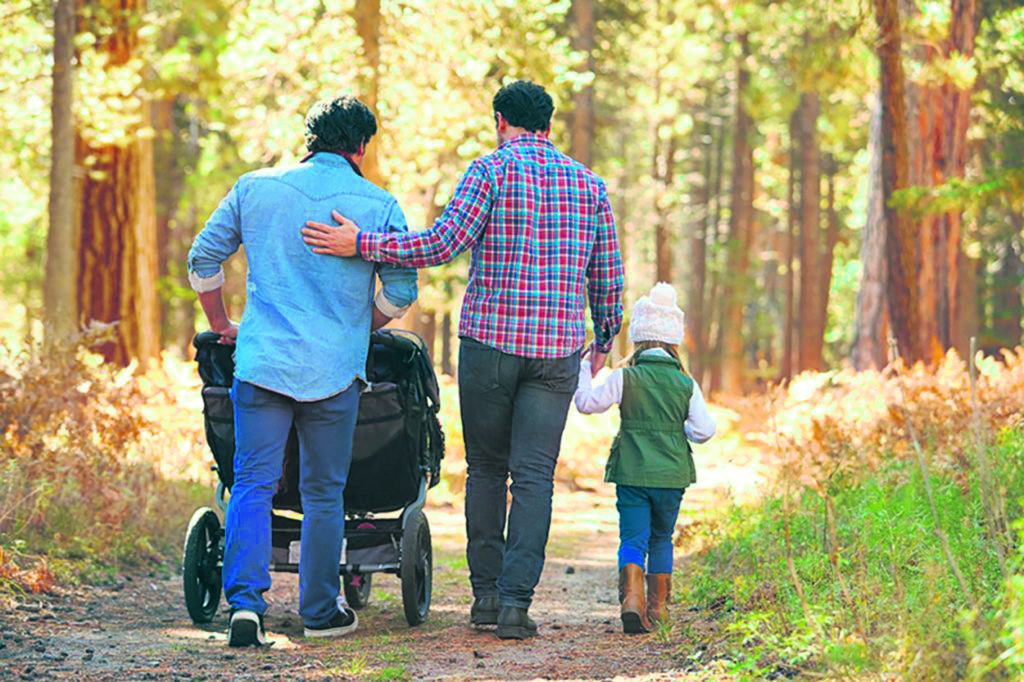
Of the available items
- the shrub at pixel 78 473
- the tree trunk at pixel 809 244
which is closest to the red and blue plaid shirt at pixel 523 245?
the shrub at pixel 78 473

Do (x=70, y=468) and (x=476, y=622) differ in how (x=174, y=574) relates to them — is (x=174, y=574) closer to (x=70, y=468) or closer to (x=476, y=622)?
(x=70, y=468)

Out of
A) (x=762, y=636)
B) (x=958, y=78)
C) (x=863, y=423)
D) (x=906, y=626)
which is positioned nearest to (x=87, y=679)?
(x=762, y=636)

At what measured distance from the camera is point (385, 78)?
51.8 feet

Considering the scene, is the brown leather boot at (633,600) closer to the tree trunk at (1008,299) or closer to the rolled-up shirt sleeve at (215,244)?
the rolled-up shirt sleeve at (215,244)

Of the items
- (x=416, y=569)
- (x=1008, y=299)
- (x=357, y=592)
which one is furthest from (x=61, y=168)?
(x=1008, y=299)

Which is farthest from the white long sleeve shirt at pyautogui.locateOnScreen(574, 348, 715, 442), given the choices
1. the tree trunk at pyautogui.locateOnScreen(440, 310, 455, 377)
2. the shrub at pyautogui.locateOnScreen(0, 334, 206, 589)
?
the tree trunk at pyautogui.locateOnScreen(440, 310, 455, 377)

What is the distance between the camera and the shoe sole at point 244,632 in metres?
6.04

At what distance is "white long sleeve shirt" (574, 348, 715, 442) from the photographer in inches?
270

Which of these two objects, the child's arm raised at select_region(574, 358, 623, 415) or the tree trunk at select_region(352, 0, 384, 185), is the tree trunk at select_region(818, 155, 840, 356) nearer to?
the tree trunk at select_region(352, 0, 384, 185)

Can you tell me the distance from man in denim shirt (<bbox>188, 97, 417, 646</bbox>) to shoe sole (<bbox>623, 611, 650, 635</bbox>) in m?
1.40

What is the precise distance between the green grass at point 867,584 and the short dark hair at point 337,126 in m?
2.80

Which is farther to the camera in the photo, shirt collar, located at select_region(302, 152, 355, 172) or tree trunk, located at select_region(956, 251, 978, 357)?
tree trunk, located at select_region(956, 251, 978, 357)

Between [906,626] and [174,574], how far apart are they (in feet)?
18.4

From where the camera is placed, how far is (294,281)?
6.25 metres
